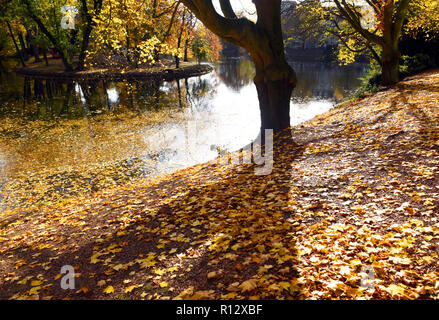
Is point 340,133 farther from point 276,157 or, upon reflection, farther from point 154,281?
point 154,281

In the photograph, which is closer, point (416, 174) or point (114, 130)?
point (416, 174)

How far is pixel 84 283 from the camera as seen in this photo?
3975mm

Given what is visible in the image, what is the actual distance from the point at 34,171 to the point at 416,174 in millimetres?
11606

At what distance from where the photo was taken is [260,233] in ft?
14.9

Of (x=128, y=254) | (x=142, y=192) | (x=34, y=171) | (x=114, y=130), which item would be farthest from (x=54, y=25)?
(x=128, y=254)

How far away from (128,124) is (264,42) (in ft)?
33.7

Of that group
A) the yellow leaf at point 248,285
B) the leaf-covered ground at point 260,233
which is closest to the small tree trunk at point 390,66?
the leaf-covered ground at point 260,233

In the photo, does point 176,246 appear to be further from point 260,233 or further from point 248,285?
point 248,285

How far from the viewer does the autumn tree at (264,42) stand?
887 cm

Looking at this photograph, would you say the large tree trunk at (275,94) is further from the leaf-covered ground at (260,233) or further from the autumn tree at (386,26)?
the autumn tree at (386,26)

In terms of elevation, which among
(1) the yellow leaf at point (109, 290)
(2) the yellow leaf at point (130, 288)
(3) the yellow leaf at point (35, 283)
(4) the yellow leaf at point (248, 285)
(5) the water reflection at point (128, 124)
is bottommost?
(3) the yellow leaf at point (35, 283)

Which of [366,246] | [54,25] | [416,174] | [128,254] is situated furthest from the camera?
[54,25]

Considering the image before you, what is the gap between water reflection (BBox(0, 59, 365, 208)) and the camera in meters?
11.7

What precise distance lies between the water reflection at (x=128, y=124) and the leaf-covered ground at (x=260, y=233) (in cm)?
391
